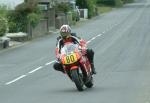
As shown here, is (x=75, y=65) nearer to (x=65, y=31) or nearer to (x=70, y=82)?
(x=65, y=31)

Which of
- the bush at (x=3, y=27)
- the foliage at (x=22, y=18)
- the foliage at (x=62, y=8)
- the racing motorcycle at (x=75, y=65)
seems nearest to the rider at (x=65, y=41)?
the racing motorcycle at (x=75, y=65)

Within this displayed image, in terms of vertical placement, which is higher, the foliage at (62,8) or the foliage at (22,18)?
the foliage at (22,18)

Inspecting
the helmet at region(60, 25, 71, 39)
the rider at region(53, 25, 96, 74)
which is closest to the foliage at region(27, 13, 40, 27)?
the rider at region(53, 25, 96, 74)

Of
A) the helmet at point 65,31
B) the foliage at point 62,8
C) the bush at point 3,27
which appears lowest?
the foliage at point 62,8

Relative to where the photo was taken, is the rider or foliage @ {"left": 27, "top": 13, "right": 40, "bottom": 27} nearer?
the rider

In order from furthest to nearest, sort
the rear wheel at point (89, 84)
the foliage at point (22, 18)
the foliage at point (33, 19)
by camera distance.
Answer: the foliage at point (22, 18) → the foliage at point (33, 19) → the rear wheel at point (89, 84)

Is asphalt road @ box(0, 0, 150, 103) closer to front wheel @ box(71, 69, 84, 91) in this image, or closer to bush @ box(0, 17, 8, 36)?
front wheel @ box(71, 69, 84, 91)

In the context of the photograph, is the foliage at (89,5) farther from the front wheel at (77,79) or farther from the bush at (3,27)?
the front wheel at (77,79)

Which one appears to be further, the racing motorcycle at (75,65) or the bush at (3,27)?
the bush at (3,27)

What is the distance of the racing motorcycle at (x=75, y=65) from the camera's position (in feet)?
53.6

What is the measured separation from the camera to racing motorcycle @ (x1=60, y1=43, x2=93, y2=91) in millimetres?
16328

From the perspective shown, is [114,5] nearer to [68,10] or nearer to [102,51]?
[68,10]

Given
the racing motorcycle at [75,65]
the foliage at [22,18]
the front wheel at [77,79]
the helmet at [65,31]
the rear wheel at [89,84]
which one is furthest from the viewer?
the foliage at [22,18]

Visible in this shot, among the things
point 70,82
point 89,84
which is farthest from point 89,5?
point 89,84
